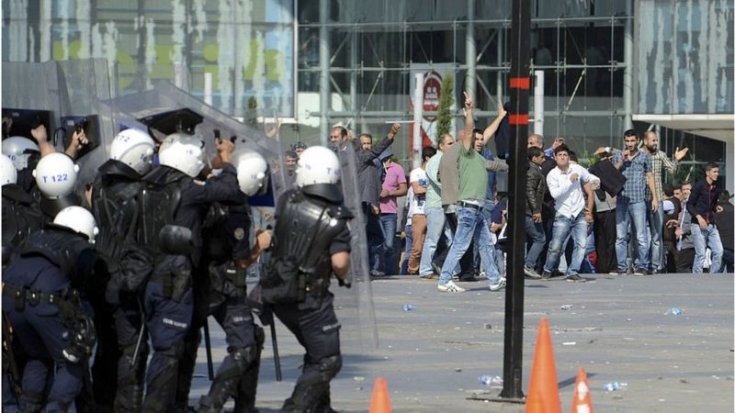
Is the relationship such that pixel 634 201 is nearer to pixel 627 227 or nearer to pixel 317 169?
pixel 627 227

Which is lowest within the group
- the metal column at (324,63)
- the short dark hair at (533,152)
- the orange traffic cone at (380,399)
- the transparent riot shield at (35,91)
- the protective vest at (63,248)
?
the orange traffic cone at (380,399)

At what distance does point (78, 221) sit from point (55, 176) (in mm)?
999

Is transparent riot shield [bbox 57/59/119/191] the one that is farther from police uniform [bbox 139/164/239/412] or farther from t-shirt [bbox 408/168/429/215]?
t-shirt [bbox 408/168/429/215]

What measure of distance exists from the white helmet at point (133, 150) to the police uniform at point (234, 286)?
571 mm

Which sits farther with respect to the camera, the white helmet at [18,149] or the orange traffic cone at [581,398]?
the white helmet at [18,149]

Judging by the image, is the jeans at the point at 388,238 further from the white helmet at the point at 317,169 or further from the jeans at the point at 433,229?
the white helmet at the point at 317,169

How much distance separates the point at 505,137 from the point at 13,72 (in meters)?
7.37

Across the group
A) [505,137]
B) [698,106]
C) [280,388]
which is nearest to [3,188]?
[280,388]

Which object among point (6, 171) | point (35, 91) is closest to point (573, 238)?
point (35, 91)

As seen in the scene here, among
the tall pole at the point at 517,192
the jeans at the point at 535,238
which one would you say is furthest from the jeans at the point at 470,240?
the tall pole at the point at 517,192

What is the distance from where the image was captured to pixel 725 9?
44281 millimetres

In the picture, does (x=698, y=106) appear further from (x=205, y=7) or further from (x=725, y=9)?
(x=205, y=7)

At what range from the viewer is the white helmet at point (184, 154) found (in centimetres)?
1014

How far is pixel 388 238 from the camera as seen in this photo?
22.6 metres
